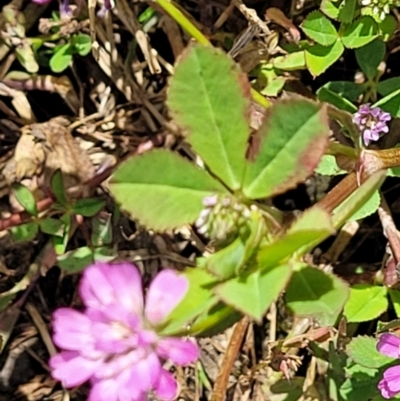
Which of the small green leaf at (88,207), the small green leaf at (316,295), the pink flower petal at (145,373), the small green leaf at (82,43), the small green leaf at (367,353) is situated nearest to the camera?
the pink flower petal at (145,373)

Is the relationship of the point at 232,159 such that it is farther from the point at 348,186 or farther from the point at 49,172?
the point at 49,172

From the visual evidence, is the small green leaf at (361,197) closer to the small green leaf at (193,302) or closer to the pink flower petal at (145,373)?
the small green leaf at (193,302)

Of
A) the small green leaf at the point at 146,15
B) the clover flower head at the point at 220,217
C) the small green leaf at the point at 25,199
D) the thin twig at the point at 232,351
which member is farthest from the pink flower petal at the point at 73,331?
the small green leaf at the point at 146,15

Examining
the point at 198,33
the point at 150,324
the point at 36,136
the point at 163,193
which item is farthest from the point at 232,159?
the point at 36,136

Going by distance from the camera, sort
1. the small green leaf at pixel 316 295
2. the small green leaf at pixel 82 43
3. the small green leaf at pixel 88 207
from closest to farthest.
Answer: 1. the small green leaf at pixel 316 295
2. the small green leaf at pixel 88 207
3. the small green leaf at pixel 82 43

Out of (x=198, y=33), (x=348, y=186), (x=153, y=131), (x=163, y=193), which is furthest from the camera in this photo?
(x=153, y=131)

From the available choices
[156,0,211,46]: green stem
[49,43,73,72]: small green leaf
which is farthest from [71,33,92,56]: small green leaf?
[156,0,211,46]: green stem
